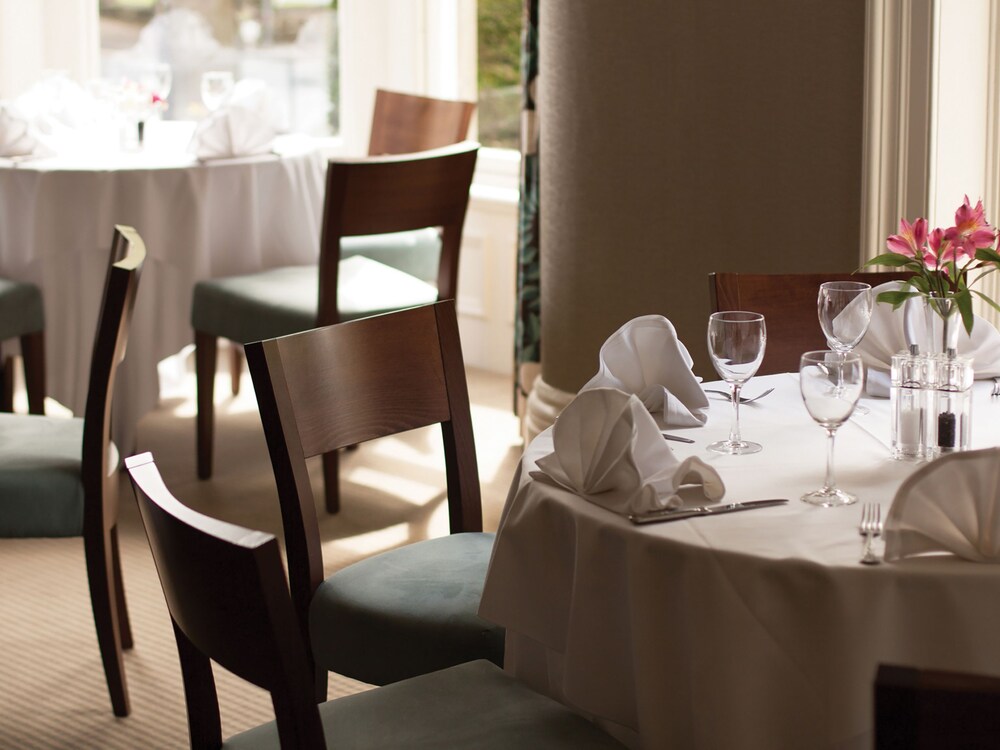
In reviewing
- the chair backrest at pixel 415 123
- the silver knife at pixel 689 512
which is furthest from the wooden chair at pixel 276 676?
the chair backrest at pixel 415 123

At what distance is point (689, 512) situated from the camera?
4.79 ft

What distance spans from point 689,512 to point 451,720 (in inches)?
15.3

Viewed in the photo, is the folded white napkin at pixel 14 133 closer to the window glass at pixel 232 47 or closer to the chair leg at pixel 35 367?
the chair leg at pixel 35 367

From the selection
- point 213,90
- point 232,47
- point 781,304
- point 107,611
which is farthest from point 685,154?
point 232,47

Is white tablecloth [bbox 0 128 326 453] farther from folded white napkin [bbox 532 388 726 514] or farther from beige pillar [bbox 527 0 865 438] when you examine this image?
folded white napkin [bbox 532 388 726 514]

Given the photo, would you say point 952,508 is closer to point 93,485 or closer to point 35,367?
point 93,485

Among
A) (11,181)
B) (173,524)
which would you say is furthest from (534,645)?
(11,181)

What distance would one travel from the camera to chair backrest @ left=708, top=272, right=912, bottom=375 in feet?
7.77

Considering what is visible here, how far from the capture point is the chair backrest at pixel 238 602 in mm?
1150

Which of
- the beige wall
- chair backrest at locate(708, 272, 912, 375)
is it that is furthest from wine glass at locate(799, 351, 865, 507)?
the beige wall

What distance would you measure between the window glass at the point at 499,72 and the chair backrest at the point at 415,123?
598 mm

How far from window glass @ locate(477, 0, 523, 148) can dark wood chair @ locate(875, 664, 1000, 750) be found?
4482 millimetres

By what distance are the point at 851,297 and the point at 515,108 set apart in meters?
3.60

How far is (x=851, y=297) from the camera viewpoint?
1.78 meters
